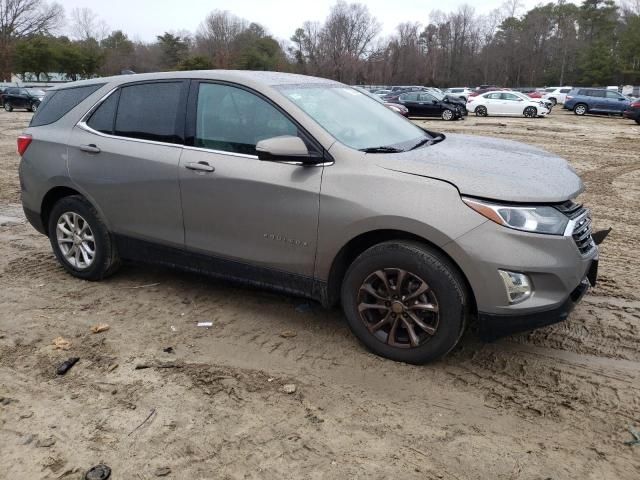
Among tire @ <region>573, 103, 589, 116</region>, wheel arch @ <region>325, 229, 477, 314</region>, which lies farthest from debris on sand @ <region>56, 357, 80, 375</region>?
tire @ <region>573, 103, 589, 116</region>

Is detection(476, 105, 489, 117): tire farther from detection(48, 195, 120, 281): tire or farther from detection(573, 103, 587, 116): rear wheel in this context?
detection(48, 195, 120, 281): tire

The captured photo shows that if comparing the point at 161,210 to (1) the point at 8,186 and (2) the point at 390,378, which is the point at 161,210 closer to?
(2) the point at 390,378

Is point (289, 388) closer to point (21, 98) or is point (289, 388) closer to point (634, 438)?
point (634, 438)

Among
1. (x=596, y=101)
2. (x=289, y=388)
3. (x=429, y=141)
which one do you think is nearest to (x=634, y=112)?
(x=596, y=101)

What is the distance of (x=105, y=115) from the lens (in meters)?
4.57

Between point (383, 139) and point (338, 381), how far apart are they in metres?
1.70

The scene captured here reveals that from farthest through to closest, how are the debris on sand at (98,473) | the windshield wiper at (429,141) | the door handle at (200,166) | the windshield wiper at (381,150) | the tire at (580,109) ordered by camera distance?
the tire at (580,109) < the windshield wiper at (429,141) < the door handle at (200,166) < the windshield wiper at (381,150) < the debris on sand at (98,473)

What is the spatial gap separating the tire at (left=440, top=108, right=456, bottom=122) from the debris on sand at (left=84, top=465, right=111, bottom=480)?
2654 cm

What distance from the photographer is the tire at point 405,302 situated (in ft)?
10.5

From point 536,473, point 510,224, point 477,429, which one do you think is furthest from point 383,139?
point 536,473

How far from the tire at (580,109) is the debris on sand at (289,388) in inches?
1315

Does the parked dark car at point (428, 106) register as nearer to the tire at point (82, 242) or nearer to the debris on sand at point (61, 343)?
the tire at point (82, 242)


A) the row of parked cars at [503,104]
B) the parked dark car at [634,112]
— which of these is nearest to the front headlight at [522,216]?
the row of parked cars at [503,104]

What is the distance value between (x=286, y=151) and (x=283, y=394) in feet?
4.77
